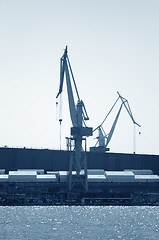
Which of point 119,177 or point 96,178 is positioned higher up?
point 119,177

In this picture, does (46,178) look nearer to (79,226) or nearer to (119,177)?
(119,177)

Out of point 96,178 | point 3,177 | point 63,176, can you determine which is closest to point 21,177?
point 3,177

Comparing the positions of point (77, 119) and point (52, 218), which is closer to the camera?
point (52, 218)

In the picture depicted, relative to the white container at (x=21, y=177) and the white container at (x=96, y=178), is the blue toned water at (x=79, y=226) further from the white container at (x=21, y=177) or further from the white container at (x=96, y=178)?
the white container at (x=96, y=178)

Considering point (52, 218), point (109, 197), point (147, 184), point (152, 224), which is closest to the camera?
point (152, 224)

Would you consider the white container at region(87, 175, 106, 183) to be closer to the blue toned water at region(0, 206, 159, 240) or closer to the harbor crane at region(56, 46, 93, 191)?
the harbor crane at region(56, 46, 93, 191)

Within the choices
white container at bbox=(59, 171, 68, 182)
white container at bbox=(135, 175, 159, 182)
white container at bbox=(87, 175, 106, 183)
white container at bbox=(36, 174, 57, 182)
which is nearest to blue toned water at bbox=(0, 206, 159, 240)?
white container at bbox=(36, 174, 57, 182)

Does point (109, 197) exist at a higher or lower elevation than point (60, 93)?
lower

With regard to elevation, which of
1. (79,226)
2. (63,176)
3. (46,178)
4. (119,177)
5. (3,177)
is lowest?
(79,226)

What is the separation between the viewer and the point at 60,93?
183750mm

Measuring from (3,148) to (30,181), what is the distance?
62.9 feet

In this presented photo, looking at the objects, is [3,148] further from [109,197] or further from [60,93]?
[109,197]

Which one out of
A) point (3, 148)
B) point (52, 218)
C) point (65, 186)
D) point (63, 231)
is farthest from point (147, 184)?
point (63, 231)

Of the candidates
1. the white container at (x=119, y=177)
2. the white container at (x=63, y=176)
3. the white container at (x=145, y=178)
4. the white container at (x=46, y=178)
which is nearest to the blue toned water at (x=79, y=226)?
the white container at (x=46, y=178)
